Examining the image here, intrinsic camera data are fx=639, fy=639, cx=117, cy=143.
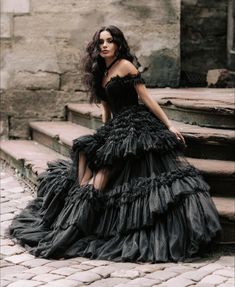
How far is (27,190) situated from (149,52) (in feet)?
8.51

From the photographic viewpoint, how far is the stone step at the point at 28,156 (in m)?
5.94

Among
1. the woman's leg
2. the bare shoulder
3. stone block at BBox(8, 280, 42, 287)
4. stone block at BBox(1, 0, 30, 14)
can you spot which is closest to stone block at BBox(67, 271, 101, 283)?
stone block at BBox(8, 280, 42, 287)

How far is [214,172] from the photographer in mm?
4598

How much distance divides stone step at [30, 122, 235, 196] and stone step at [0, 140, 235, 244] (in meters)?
0.08

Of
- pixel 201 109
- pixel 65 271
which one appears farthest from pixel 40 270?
pixel 201 109

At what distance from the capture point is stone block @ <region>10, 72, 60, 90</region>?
24.4 feet

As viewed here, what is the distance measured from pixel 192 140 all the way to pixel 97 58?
0.96 m

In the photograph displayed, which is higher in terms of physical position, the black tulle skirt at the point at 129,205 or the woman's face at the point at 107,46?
the woman's face at the point at 107,46

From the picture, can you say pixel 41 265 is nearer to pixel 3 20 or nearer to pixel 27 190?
pixel 27 190

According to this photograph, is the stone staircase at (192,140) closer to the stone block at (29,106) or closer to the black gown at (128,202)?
the stone block at (29,106)

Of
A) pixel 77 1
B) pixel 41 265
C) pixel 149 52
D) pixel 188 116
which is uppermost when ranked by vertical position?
pixel 77 1

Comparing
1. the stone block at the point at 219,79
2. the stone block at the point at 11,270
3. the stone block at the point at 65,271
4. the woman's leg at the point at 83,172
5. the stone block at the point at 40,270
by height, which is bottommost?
the stone block at the point at 11,270

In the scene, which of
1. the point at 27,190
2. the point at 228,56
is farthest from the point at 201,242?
the point at 228,56

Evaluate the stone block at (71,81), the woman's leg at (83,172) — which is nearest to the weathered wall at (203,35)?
the stone block at (71,81)
